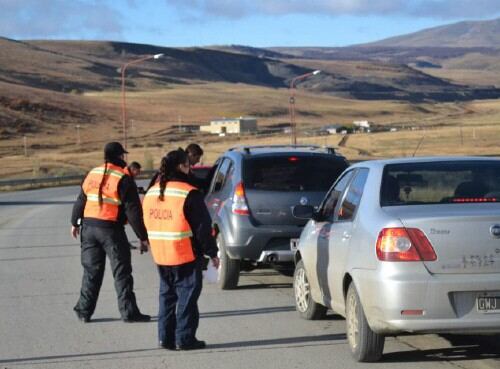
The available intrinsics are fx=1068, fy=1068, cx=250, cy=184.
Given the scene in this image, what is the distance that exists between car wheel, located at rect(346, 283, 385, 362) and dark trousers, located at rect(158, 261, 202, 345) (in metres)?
1.21

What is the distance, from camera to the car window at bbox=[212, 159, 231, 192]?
12633 mm

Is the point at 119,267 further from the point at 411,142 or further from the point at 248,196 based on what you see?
the point at 411,142

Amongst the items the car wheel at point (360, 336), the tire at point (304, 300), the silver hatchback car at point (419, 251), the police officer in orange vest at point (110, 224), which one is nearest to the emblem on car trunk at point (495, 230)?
the silver hatchback car at point (419, 251)

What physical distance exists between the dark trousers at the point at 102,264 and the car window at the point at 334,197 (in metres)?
1.89

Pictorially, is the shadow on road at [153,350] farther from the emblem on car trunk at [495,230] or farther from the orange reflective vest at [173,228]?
the emblem on car trunk at [495,230]

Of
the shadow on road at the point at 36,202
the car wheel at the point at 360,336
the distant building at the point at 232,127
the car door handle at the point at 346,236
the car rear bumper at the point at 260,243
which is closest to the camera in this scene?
the car wheel at the point at 360,336

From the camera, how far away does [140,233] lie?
375 inches

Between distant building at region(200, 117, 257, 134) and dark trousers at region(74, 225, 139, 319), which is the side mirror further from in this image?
distant building at region(200, 117, 257, 134)

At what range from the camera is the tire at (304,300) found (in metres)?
9.64

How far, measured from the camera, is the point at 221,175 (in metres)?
12.9

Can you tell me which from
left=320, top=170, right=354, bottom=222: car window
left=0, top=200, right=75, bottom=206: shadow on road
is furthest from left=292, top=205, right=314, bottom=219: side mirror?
left=0, top=200, right=75, bottom=206: shadow on road

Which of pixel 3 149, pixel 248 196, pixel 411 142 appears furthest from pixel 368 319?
pixel 3 149

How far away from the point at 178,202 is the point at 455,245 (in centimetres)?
223

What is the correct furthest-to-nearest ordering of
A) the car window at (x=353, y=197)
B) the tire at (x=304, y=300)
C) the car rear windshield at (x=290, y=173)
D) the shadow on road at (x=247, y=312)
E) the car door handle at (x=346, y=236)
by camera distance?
the car rear windshield at (x=290, y=173) < the shadow on road at (x=247, y=312) < the tire at (x=304, y=300) < the car window at (x=353, y=197) < the car door handle at (x=346, y=236)
